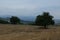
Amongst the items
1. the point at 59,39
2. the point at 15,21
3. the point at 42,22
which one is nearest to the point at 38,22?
the point at 42,22

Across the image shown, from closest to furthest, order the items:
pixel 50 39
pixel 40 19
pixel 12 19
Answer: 1. pixel 50 39
2. pixel 40 19
3. pixel 12 19

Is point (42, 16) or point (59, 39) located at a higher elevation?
point (42, 16)

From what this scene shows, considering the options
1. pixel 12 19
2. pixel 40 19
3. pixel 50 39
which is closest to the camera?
pixel 50 39

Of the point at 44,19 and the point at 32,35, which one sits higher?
the point at 44,19

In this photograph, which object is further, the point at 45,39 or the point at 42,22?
the point at 42,22

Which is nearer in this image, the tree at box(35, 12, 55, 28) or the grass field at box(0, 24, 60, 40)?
the grass field at box(0, 24, 60, 40)

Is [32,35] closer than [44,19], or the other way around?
[32,35]

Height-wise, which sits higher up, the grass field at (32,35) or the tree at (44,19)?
the tree at (44,19)

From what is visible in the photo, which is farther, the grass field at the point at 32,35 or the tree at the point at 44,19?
the tree at the point at 44,19

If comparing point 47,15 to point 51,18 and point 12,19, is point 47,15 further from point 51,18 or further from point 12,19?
point 12,19

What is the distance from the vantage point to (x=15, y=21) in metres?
64.5

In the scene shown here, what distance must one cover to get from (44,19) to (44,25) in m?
1.53

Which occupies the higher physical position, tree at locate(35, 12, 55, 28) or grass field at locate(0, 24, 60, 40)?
tree at locate(35, 12, 55, 28)

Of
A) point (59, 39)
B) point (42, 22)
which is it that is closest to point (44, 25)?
point (42, 22)
